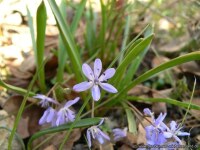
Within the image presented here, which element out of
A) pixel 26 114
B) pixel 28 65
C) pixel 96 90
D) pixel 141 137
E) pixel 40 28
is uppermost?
pixel 40 28

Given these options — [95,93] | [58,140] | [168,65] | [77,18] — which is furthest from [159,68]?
[77,18]

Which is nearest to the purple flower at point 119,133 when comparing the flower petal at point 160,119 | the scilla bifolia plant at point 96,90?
the scilla bifolia plant at point 96,90

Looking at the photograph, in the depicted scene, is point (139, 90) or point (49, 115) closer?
point (49, 115)

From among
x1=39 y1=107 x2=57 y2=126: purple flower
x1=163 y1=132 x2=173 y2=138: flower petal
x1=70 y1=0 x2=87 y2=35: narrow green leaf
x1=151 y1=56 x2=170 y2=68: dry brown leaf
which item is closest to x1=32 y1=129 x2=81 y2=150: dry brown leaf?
x1=39 y1=107 x2=57 y2=126: purple flower

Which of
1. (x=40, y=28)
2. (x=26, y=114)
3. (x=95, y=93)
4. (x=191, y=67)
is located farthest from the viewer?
(x=191, y=67)

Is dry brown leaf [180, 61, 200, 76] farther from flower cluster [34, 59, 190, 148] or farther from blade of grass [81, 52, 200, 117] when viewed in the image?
flower cluster [34, 59, 190, 148]

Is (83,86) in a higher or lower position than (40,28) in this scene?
lower

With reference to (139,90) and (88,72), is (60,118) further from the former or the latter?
(139,90)

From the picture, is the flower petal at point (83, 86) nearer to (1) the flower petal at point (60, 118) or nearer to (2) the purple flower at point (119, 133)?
(1) the flower petal at point (60, 118)

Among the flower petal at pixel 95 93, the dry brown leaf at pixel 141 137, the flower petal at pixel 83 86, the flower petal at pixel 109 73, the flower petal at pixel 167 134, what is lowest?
the dry brown leaf at pixel 141 137

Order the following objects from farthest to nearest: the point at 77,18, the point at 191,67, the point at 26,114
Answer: the point at 191,67
the point at 77,18
the point at 26,114
